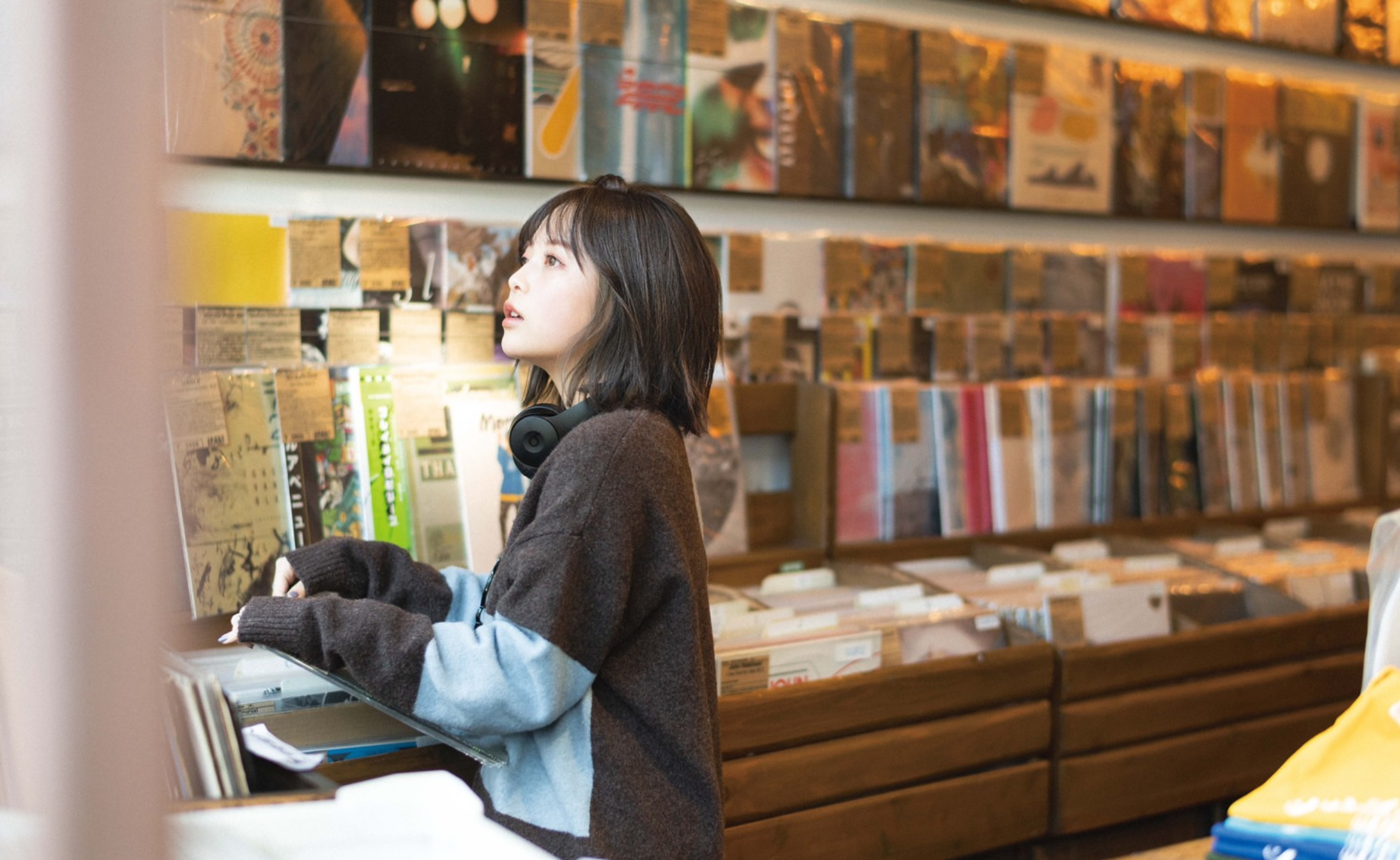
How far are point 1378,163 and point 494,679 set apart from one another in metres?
3.74

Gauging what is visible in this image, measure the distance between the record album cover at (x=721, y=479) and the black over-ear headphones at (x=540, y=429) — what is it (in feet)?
3.80

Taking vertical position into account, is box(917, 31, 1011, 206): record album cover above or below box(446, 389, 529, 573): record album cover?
above

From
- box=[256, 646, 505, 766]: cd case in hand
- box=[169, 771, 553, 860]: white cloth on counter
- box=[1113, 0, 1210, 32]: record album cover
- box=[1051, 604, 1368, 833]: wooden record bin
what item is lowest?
box=[1051, 604, 1368, 833]: wooden record bin

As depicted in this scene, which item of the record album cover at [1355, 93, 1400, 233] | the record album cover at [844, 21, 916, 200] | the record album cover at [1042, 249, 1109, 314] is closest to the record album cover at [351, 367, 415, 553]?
the record album cover at [844, 21, 916, 200]

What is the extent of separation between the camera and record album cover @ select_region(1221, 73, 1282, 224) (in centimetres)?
359

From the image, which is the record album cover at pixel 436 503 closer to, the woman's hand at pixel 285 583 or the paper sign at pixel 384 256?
the paper sign at pixel 384 256

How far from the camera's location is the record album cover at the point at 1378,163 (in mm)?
3855

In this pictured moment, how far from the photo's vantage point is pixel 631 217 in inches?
61.0

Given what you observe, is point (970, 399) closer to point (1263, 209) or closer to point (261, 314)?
point (1263, 209)

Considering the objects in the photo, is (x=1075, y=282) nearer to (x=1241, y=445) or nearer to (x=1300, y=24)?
(x=1241, y=445)

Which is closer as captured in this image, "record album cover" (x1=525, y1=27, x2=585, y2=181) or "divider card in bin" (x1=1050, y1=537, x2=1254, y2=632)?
"record album cover" (x1=525, y1=27, x2=585, y2=181)

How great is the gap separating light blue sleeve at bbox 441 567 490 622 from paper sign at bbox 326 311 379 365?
2.36 ft

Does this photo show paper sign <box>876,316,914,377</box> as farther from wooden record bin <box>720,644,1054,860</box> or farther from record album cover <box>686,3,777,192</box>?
wooden record bin <box>720,644,1054,860</box>

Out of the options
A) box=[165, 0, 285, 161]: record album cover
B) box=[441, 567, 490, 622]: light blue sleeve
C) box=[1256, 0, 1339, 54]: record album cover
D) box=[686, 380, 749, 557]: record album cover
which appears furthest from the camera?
box=[1256, 0, 1339, 54]: record album cover
